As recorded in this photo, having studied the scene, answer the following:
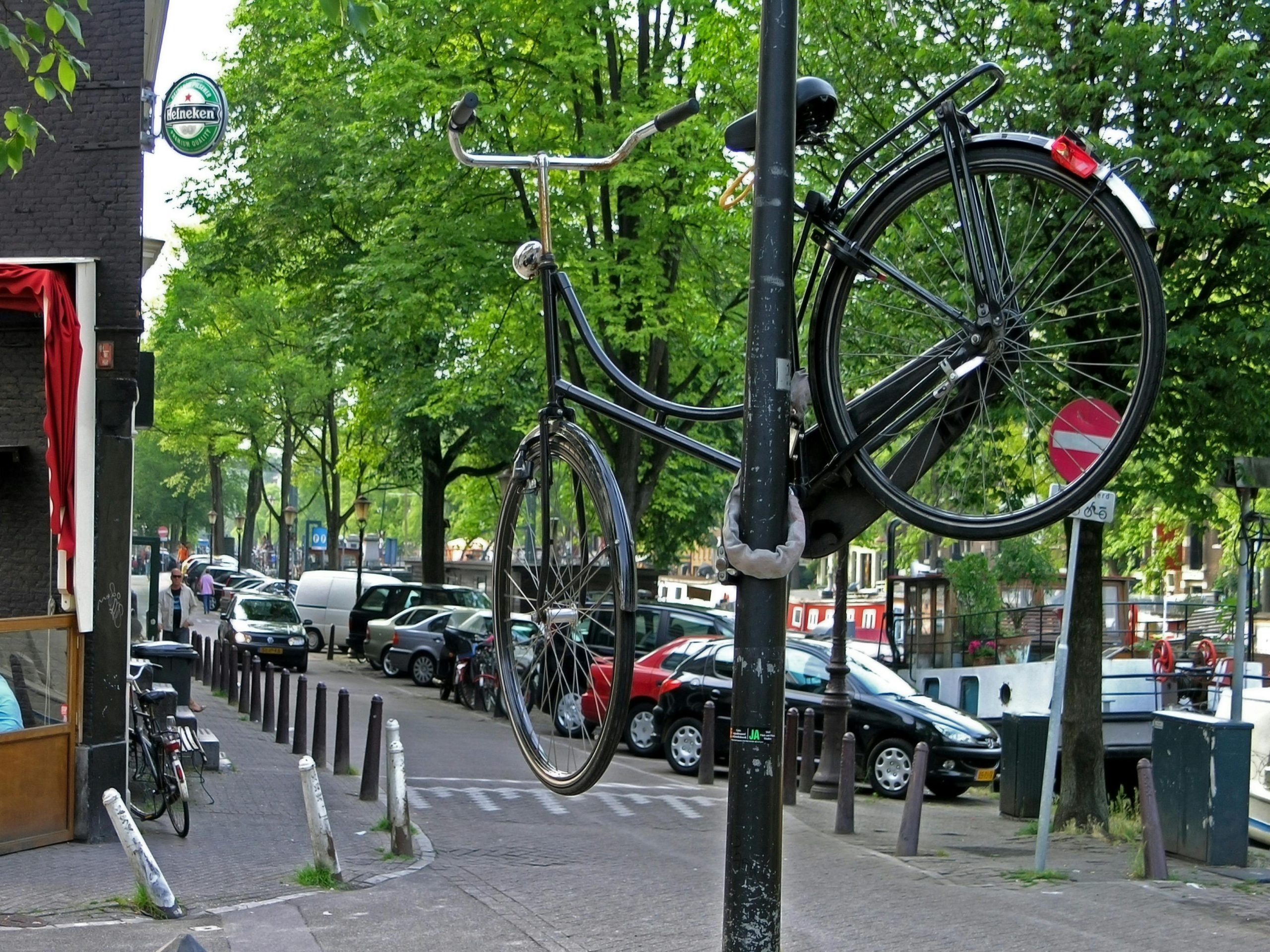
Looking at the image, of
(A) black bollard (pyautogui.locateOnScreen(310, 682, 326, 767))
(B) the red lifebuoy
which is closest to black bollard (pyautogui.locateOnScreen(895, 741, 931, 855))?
(A) black bollard (pyautogui.locateOnScreen(310, 682, 326, 767))

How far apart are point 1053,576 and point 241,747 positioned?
16273 millimetres

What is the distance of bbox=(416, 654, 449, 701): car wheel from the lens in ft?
102

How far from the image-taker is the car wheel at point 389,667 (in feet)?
106

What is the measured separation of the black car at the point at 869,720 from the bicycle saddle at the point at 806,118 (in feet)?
43.4

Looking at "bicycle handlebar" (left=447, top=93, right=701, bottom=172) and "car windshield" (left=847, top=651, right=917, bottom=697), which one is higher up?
"bicycle handlebar" (left=447, top=93, right=701, bottom=172)

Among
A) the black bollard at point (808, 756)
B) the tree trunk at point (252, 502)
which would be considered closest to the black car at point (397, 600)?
the black bollard at point (808, 756)

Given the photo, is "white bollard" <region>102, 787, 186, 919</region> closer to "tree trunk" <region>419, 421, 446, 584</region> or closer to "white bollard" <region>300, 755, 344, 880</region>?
"white bollard" <region>300, 755, 344, 880</region>

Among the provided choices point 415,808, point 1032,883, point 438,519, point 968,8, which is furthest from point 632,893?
point 438,519

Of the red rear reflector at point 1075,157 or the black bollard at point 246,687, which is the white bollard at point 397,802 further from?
the black bollard at point 246,687

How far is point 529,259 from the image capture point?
15.3 feet

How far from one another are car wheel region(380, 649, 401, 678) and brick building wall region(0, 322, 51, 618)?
18906 millimetres

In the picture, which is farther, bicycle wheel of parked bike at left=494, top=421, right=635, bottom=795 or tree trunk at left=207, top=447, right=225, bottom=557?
tree trunk at left=207, top=447, right=225, bottom=557

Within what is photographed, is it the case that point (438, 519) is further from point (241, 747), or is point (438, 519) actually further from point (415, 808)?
point (415, 808)

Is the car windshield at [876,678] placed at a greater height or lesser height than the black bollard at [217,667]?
greater
